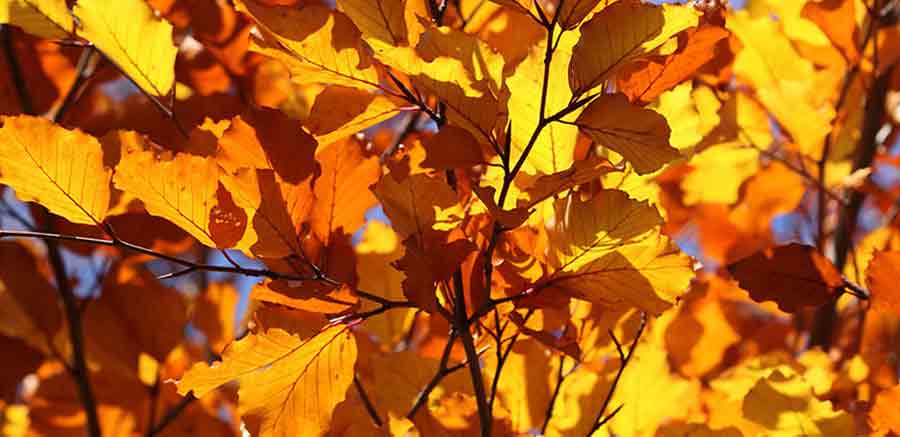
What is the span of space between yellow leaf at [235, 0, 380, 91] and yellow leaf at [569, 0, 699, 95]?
144mm

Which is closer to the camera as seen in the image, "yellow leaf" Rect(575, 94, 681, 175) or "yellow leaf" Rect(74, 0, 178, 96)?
"yellow leaf" Rect(575, 94, 681, 175)

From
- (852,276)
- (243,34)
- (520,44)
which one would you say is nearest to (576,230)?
(520,44)

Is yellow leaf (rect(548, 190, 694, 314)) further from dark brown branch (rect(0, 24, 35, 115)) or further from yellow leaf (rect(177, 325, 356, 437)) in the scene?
dark brown branch (rect(0, 24, 35, 115))

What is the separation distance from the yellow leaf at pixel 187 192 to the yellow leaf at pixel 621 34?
24cm

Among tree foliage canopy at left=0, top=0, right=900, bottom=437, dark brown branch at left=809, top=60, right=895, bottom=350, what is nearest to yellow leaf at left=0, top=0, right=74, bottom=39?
tree foliage canopy at left=0, top=0, right=900, bottom=437

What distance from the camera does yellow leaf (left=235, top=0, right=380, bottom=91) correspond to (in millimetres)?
587

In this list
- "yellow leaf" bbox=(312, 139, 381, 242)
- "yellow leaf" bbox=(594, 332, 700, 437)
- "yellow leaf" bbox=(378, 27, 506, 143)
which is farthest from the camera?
"yellow leaf" bbox=(594, 332, 700, 437)

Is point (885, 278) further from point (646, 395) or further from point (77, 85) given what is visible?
point (77, 85)

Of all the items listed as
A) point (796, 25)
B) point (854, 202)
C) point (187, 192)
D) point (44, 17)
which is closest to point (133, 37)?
point (44, 17)

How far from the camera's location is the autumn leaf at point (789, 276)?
77 centimetres

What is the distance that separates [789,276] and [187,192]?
0.50 metres

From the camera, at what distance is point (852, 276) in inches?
49.7

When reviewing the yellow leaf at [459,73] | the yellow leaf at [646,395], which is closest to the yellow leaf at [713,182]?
the yellow leaf at [646,395]

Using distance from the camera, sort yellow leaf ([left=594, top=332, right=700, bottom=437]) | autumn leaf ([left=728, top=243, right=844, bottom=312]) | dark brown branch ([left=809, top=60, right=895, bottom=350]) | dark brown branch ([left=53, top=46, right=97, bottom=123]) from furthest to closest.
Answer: dark brown branch ([left=809, top=60, right=895, bottom=350])
dark brown branch ([left=53, top=46, right=97, bottom=123])
yellow leaf ([left=594, top=332, right=700, bottom=437])
autumn leaf ([left=728, top=243, right=844, bottom=312])
